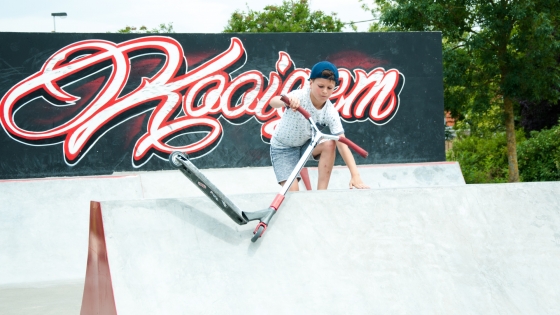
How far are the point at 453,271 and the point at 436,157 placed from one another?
272 inches

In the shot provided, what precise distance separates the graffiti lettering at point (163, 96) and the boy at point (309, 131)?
4005mm

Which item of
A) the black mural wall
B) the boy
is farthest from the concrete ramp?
the black mural wall

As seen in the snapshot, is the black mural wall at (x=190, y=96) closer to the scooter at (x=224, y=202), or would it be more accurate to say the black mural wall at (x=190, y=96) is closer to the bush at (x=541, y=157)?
the scooter at (x=224, y=202)

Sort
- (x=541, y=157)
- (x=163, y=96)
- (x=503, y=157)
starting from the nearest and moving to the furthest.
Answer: (x=163, y=96) → (x=541, y=157) → (x=503, y=157)

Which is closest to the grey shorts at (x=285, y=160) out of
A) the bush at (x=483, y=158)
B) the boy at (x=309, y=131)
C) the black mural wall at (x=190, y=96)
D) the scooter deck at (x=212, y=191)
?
the boy at (x=309, y=131)

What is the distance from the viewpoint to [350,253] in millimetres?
3982

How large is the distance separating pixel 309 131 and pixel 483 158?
15.8 m

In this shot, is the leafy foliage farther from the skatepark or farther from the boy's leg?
the boy's leg

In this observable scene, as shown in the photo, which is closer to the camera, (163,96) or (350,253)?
(350,253)

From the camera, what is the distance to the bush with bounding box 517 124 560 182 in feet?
53.6

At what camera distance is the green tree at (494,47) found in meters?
14.3

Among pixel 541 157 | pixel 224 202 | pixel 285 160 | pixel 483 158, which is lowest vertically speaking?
pixel 483 158

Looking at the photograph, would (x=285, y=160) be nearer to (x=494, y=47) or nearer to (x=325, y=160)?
(x=325, y=160)

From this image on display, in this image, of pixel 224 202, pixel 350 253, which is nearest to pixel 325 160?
pixel 350 253
